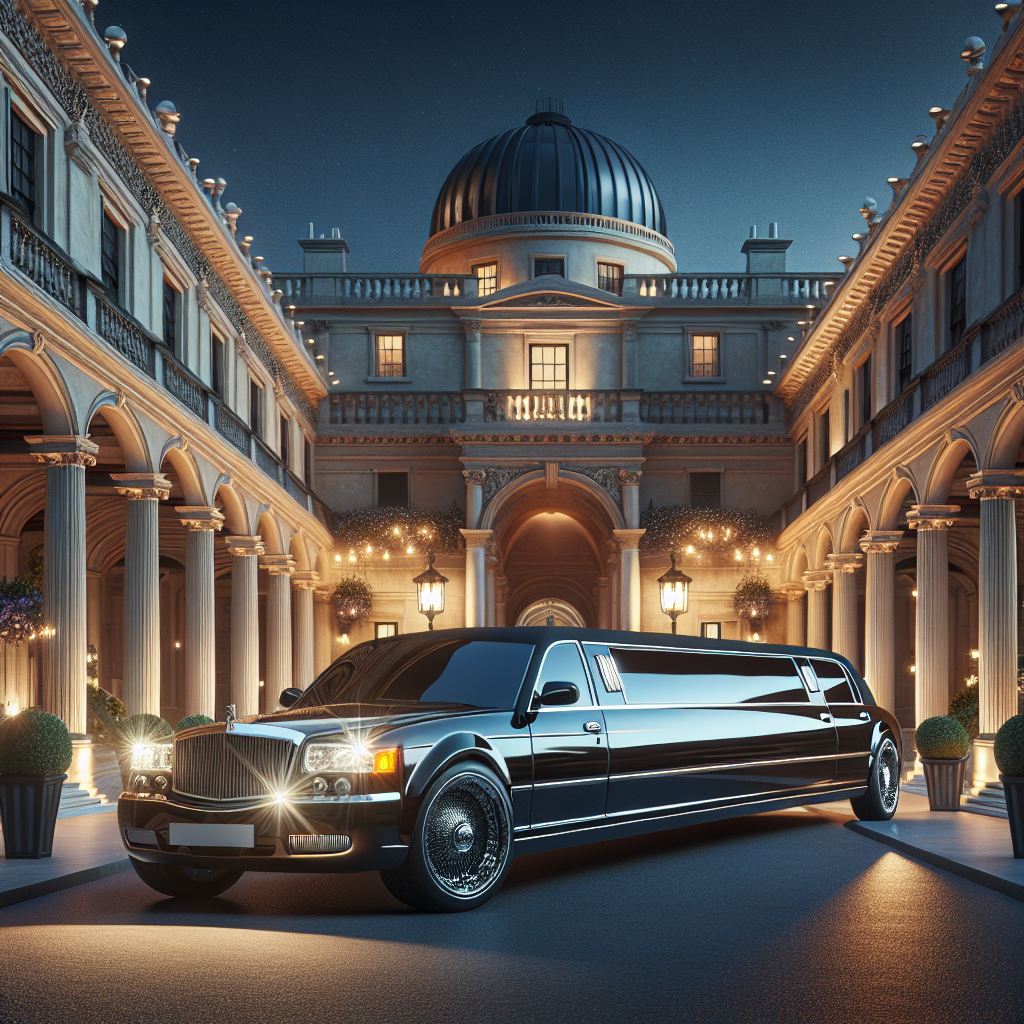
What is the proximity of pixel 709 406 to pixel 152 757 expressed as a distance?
1179 inches

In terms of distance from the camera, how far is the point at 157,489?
60.7ft

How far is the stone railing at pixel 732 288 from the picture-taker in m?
37.8

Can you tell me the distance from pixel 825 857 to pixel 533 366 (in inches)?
1106

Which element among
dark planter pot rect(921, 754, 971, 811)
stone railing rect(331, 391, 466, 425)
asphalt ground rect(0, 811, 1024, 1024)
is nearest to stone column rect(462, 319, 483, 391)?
stone railing rect(331, 391, 466, 425)

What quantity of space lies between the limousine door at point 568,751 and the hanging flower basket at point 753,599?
84.9 feet

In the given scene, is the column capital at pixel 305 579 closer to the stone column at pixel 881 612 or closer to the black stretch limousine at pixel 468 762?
the stone column at pixel 881 612

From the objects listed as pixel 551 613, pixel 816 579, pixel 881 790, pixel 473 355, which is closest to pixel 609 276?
pixel 473 355

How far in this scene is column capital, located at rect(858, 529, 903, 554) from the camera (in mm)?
23375

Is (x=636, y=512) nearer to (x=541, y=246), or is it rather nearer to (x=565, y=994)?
(x=541, y=246)

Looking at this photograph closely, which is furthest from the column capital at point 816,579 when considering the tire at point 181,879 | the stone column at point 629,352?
the tire at point 181,879

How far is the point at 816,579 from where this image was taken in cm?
3103

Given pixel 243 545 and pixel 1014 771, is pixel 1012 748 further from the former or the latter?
pixel 243 545

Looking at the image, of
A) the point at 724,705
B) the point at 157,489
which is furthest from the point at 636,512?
the point at 724,705

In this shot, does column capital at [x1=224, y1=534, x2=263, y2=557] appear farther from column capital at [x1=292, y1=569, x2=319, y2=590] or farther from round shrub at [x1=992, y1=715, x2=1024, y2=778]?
round shrub at [x1=992, y1=715, x2=1024, y2=778]
